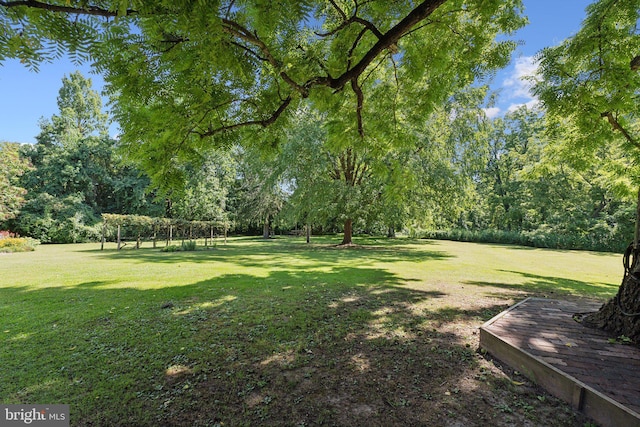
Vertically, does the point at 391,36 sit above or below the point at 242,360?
above

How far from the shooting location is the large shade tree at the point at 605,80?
3.49 metres

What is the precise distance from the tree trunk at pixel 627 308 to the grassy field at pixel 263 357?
149 centimetres

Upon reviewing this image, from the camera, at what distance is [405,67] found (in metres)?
4.33

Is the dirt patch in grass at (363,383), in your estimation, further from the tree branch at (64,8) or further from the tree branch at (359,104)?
the tree branch at (359,104)

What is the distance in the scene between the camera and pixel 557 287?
7441 millimetres

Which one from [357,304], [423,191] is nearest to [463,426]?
[357,304]

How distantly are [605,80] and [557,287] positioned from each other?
17.5 ft

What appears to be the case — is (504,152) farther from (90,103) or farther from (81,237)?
(90,103)

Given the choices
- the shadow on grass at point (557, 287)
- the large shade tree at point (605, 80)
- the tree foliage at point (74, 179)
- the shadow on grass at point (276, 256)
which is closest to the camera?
the large shade tree at point (605, 80)

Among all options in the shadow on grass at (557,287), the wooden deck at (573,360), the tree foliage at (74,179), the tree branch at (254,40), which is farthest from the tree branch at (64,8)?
the tree foliage at (74,179)

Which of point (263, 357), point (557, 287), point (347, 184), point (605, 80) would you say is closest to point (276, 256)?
point (347, 184)

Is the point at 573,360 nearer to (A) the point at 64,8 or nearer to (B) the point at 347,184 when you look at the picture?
(A) the point at 64,8

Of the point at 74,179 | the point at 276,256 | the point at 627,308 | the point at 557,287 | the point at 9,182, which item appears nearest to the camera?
the point at 627,308

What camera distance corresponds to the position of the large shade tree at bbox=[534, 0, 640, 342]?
3.49 metres
